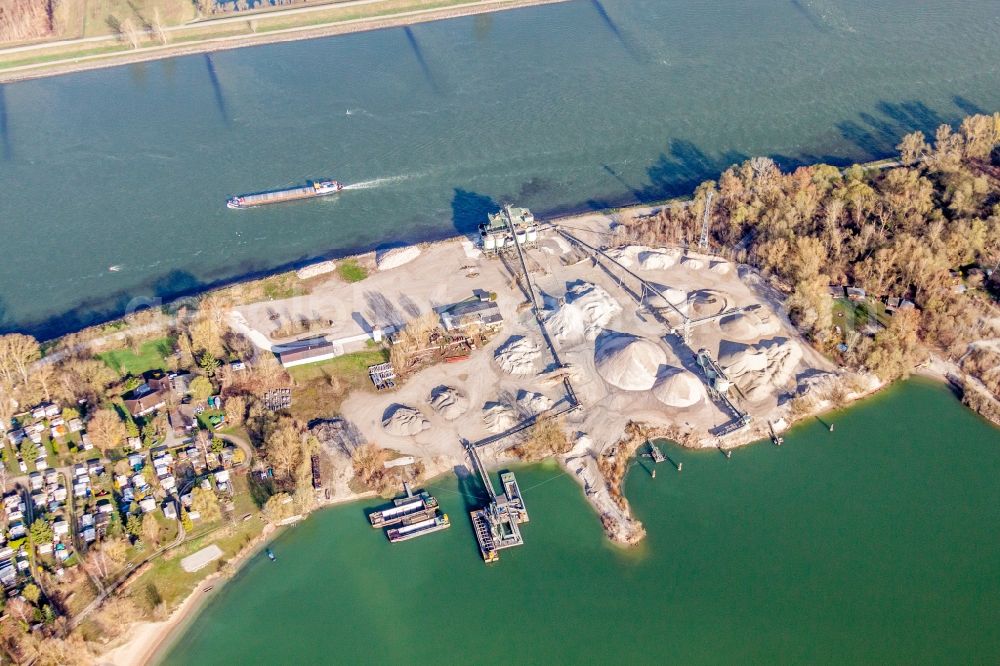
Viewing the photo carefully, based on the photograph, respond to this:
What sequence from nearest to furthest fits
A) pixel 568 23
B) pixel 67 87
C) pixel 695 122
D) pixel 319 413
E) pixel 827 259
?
1. pixel 319 413
2. pixel 827 259
3. pixel 695 122
4. pixel 67 87
5. pixel 568 23

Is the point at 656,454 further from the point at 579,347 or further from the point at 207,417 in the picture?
the point at 207,417

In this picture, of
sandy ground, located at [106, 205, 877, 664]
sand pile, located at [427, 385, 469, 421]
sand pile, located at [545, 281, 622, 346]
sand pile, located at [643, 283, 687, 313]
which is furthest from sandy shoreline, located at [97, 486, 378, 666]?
sand pile, located at [643, 283, 687, 313]

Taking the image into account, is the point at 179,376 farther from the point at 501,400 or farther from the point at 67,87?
the point at 67,87

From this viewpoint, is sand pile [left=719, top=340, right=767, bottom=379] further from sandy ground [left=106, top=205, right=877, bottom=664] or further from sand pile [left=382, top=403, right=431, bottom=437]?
sand pile [left=382, top=403, right=431, bottom=437]

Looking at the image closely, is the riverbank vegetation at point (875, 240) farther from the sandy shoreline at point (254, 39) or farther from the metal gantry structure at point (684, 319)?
the sandy shoreline at point (254, 39)

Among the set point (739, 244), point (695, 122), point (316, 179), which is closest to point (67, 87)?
point (316, 179)
